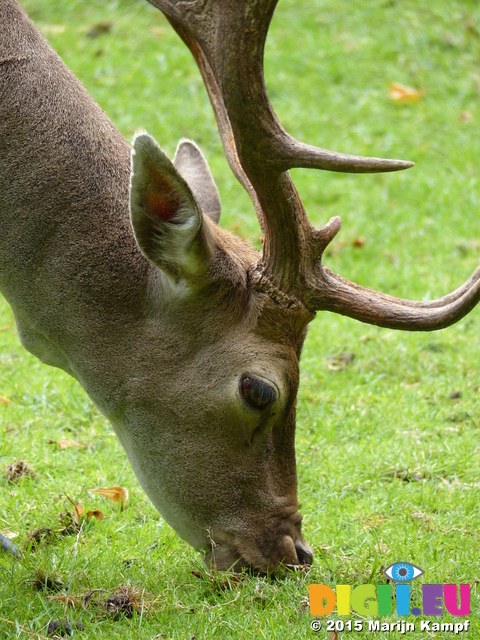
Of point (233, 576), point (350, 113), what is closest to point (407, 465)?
point (233, 576)

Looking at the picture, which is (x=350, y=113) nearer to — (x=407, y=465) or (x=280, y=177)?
(x=407, y=465)

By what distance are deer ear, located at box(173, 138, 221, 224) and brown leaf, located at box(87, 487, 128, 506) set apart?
1384mm

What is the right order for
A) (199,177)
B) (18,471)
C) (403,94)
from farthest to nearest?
1. (403,94)
2. (18,471)
3. (199,177)

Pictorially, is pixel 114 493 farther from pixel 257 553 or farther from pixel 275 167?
pixel 275 167

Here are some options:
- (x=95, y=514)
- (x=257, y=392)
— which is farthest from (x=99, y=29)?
(x=257, y=392)

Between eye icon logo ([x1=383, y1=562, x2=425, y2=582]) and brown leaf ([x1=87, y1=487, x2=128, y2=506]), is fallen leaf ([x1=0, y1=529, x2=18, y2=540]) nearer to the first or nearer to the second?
brown leaf ([x1=87, y1=487, x2=128, y2=506])

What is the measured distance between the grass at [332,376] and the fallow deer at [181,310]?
0.35m

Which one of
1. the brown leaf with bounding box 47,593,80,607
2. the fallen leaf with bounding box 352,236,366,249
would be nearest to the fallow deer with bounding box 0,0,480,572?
the brown leaf with bounding box 47,593,80,607

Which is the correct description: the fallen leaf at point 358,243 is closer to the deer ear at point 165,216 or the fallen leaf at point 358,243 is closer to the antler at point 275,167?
the antler at point 275,167

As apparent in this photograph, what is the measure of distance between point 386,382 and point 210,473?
2808mm

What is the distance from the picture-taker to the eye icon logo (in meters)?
4.28

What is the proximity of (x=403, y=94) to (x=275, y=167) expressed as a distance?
8.20 m

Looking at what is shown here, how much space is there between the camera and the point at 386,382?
6.84 metres

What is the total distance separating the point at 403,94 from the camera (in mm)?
11836
